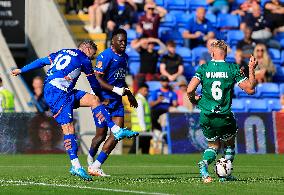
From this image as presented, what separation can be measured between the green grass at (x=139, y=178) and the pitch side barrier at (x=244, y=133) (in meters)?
3.94

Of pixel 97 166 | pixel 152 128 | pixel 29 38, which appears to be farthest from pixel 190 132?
pixel 97 166

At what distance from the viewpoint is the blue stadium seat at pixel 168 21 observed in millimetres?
29344

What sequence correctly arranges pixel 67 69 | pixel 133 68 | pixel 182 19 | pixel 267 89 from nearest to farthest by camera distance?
pixel 67 69 < pixel 133 68 < pixel 267 89 < pixel 182 19

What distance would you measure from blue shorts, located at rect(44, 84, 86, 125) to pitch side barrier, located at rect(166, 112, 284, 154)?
10.6 meters

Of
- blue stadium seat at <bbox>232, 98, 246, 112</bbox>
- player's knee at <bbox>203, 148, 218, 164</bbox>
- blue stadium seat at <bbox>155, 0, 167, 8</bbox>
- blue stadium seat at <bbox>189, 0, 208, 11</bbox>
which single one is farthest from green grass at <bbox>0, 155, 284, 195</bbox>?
blue stadium seat at <bbox>189, 0, 208, 11</bbox>

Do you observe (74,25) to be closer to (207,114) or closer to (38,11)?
(38,11)

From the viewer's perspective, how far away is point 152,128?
25.1m

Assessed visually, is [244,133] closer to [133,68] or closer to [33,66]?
[133,68]

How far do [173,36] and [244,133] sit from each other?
17.1 feet

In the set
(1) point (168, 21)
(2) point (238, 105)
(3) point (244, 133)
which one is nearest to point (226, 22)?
(1) point (168, 21)

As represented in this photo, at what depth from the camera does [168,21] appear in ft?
96.6

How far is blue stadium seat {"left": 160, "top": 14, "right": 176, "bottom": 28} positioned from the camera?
96.3 ft

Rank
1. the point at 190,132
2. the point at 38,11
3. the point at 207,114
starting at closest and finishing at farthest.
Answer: the point at 207,114
the point at 190,132
the point at 38,11

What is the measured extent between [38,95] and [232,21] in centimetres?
764
